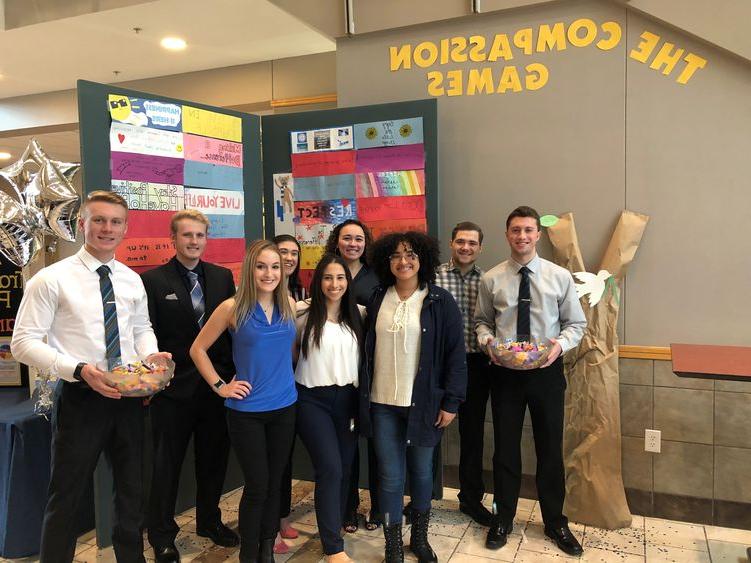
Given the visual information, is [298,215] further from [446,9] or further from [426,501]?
[426,501]

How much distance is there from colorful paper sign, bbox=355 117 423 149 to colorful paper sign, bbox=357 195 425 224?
0.31 metres

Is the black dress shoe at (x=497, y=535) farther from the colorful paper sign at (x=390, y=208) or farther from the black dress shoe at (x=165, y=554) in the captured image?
the colorful paper sign at (x=390, y=208)

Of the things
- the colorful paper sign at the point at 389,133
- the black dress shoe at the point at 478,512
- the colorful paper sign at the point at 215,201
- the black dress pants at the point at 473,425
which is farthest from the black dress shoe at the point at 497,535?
the colorful paper sign at the point at 215,201

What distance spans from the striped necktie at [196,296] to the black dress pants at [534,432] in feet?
4.58

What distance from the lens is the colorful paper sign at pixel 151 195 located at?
279cm

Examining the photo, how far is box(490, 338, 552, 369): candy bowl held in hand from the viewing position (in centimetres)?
243

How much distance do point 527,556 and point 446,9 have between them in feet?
9.58

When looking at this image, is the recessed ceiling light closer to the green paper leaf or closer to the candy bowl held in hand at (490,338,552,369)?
the green paper leaf

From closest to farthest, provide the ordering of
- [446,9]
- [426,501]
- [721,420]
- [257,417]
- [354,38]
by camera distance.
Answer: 1. [257,417]
2. [426,501]
3. [721,420]
4. [446,9]
5. [354,38]

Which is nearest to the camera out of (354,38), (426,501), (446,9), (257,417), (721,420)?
(257,417)

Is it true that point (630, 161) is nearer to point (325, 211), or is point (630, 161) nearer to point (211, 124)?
point (325, 211)

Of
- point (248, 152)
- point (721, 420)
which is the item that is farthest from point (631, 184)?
point (248, 152)

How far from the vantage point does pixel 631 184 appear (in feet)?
10.0

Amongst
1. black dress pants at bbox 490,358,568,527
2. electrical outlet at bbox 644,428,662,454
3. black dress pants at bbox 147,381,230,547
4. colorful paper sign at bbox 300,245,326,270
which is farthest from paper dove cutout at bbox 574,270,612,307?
black dress pants at bbox 147,381,230,547
